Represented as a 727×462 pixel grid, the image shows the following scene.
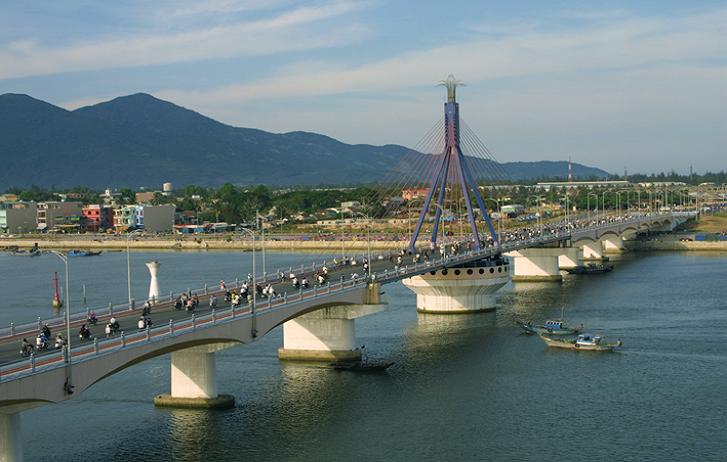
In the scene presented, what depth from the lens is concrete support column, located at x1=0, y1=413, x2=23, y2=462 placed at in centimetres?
3412

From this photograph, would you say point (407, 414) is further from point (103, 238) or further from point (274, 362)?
point (103, 238)

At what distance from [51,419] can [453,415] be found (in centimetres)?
1882

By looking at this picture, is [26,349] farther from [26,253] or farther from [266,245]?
[26,253]

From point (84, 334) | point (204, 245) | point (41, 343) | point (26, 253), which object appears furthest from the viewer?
point (204, 245)

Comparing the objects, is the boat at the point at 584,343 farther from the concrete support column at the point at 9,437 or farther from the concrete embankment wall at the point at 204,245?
the concrete embankment wall at the point at 204,245

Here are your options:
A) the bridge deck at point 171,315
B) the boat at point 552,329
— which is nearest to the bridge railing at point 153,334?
the bridge deck at point 171,315

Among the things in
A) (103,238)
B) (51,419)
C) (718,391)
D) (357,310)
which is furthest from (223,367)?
(103,238)

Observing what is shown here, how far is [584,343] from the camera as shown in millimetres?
65500

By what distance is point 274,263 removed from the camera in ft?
445

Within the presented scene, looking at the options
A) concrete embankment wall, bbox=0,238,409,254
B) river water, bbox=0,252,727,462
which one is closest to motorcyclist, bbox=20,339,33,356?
river water, bbox=0,252,727,462

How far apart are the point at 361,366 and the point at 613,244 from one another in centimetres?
9865

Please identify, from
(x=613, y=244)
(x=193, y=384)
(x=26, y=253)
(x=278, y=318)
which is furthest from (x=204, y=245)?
(x=193, y=384)

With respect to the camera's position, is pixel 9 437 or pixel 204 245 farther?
pixel 204 245

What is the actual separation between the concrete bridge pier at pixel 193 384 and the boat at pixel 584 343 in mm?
26051
